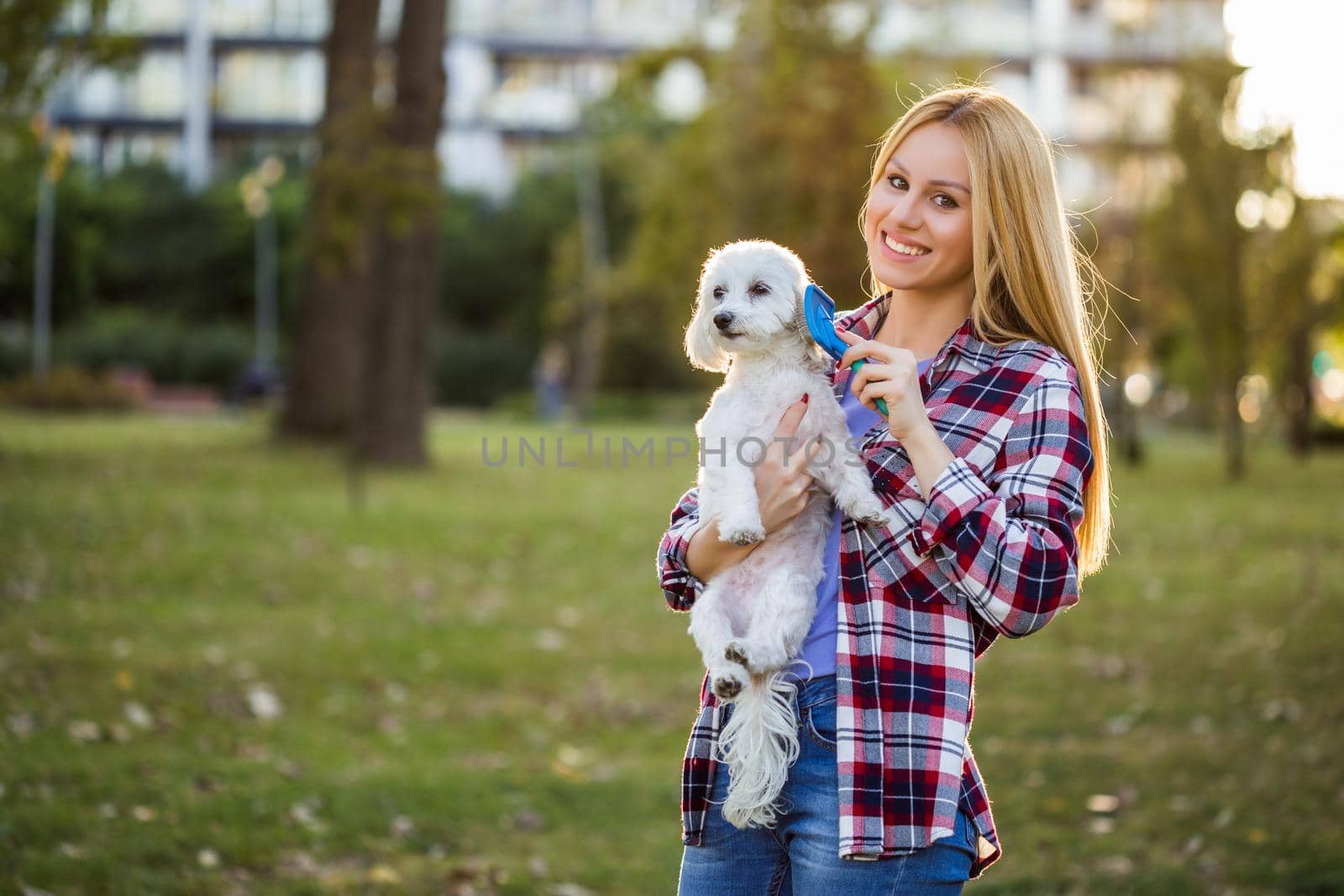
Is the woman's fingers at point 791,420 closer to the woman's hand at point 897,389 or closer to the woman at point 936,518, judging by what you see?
the woman at point 936,518

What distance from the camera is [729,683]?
2.87 metres

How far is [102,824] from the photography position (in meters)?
6.22

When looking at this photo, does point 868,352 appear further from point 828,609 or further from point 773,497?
point 828,609

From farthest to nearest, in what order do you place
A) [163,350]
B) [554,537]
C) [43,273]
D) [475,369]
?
1. [475,369]
2. [163,350]
3. [43,273]
4. [554,537]

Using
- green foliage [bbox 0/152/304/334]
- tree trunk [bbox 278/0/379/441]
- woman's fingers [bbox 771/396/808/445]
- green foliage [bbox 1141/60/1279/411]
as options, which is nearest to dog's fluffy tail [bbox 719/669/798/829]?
woman's fingers [bbox 771/396/808/445]

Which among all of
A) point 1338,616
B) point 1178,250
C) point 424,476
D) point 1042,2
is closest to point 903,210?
point 1338,616

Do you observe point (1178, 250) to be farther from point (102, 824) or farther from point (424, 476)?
point (102, 824)

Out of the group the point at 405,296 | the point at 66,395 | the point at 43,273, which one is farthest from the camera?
the point at 43,273

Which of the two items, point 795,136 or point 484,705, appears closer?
point 484,705

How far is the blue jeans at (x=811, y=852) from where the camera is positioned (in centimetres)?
269

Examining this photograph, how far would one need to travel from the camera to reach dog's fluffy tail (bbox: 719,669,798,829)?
9.13ft

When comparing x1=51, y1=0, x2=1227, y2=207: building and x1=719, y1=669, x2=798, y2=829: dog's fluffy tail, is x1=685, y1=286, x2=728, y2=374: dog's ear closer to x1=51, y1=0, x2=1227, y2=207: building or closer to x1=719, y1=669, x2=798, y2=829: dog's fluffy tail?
x1=719, y1=669, x2=798, y2=829: dog's fluffy tail

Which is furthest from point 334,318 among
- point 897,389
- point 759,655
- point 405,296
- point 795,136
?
point 897,389

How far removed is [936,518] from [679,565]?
2.34 ft
